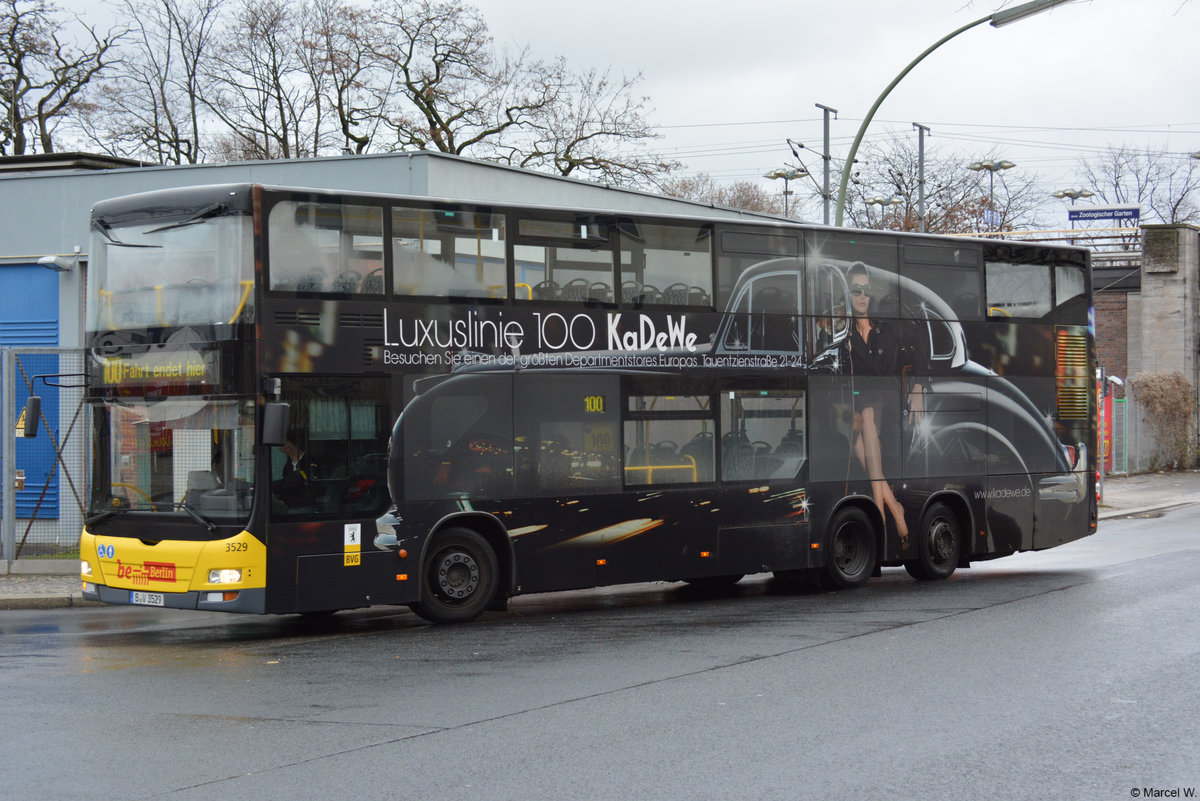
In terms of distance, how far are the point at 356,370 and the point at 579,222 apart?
9.01 ft

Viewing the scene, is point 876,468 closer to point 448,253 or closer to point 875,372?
point 875,372

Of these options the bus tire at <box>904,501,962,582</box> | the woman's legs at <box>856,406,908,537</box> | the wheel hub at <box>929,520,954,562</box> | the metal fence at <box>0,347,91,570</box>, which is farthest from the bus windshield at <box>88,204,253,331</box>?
the wheel hub at <box>929,520,954,562</box>

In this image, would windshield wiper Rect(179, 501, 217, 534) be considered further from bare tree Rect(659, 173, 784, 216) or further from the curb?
bare tree Rect(659, 173, 784, 216)

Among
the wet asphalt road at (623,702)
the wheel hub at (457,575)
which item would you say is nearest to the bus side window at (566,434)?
the wheel hub at (457,575)

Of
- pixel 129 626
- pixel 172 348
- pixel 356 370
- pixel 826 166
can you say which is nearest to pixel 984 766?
pixel 356 370

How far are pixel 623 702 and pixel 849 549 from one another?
24.3ft

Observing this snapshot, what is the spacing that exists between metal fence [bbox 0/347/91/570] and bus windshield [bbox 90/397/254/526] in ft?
15.1

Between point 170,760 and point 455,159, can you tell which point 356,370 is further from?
point 455,159

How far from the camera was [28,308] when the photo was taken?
20.4 m

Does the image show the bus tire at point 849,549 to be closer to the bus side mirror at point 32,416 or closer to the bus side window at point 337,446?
the bus side window at point 337,446

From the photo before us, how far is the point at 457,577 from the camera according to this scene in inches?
479

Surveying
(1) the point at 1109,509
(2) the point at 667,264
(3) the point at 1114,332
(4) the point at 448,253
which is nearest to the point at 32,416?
(4) the point at 448,253

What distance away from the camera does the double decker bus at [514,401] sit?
1097cm

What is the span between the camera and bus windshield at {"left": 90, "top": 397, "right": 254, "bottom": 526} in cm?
1088
